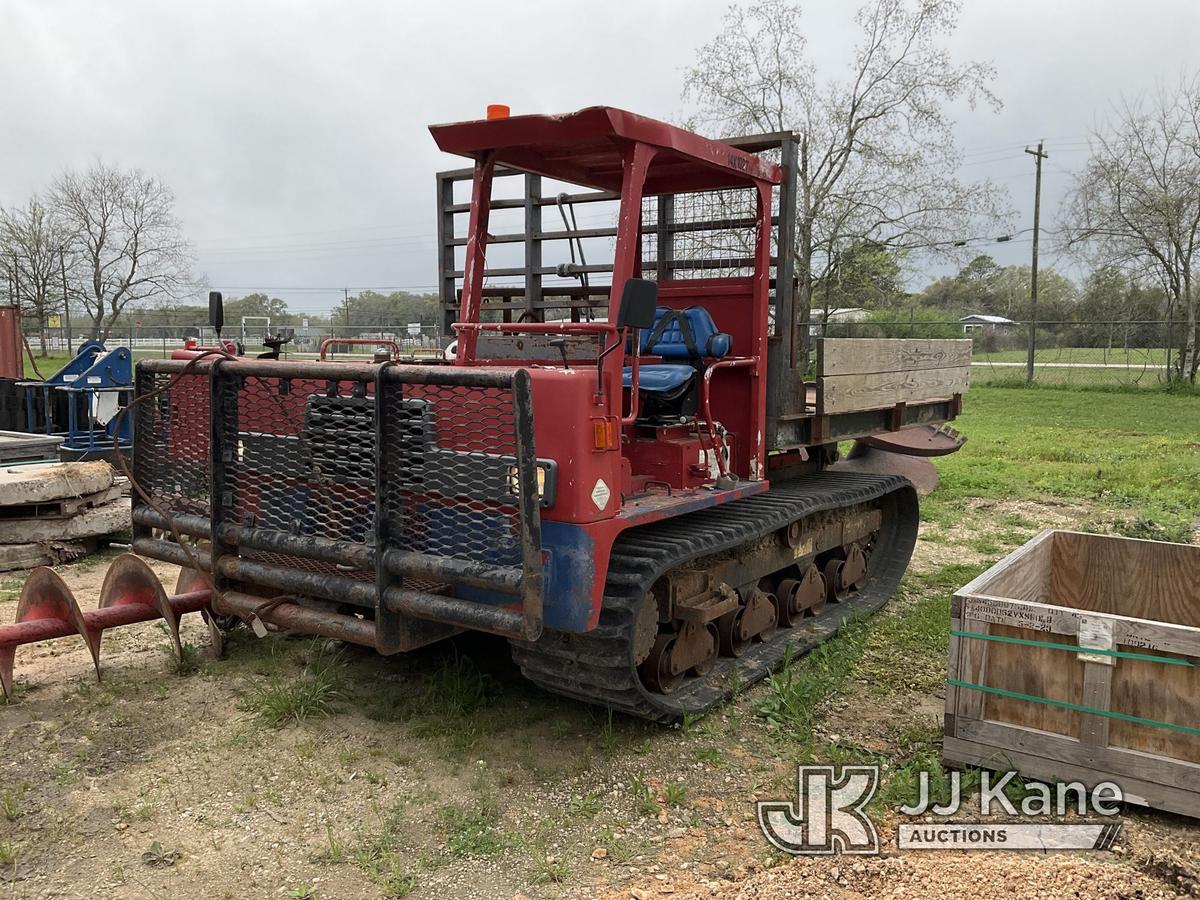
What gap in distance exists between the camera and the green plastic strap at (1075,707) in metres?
3.64

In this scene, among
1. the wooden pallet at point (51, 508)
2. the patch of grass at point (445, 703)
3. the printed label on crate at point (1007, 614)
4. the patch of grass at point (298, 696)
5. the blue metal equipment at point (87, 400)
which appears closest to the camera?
the printed label on crate at point (1007, 614)

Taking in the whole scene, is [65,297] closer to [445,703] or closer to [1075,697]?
[445,703]

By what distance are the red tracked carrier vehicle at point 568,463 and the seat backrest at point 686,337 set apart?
0.6 inches

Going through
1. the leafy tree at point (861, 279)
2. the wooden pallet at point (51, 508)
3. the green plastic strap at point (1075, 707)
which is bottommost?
the green plastic strap at point (1075, 707)

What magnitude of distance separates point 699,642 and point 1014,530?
523 centimetres

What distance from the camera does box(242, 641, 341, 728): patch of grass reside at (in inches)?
171

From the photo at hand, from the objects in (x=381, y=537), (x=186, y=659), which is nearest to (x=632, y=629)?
(x=381, y=537)

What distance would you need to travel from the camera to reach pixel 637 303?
3537mm

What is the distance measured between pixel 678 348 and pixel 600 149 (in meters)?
1.08

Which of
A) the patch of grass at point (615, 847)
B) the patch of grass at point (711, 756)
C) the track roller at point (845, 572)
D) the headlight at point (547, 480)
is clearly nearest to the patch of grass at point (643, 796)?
the patch of grass at point (615, 847)

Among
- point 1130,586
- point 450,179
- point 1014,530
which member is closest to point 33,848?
point 1130,586

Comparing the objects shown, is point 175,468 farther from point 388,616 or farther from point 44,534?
point 44,534

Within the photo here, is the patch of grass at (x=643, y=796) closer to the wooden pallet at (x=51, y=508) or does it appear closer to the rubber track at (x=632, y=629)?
Answer: the rubber track at (x=632, y=629)

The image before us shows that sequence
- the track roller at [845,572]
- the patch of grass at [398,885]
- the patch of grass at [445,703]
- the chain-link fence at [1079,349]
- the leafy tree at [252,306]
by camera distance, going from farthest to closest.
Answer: the leafy tree at [252,306] < the chain-link fence at [1079,349] < the track roller at [845,572] < the patch of grass at [445,703] < the patch of grass at [398,885]
